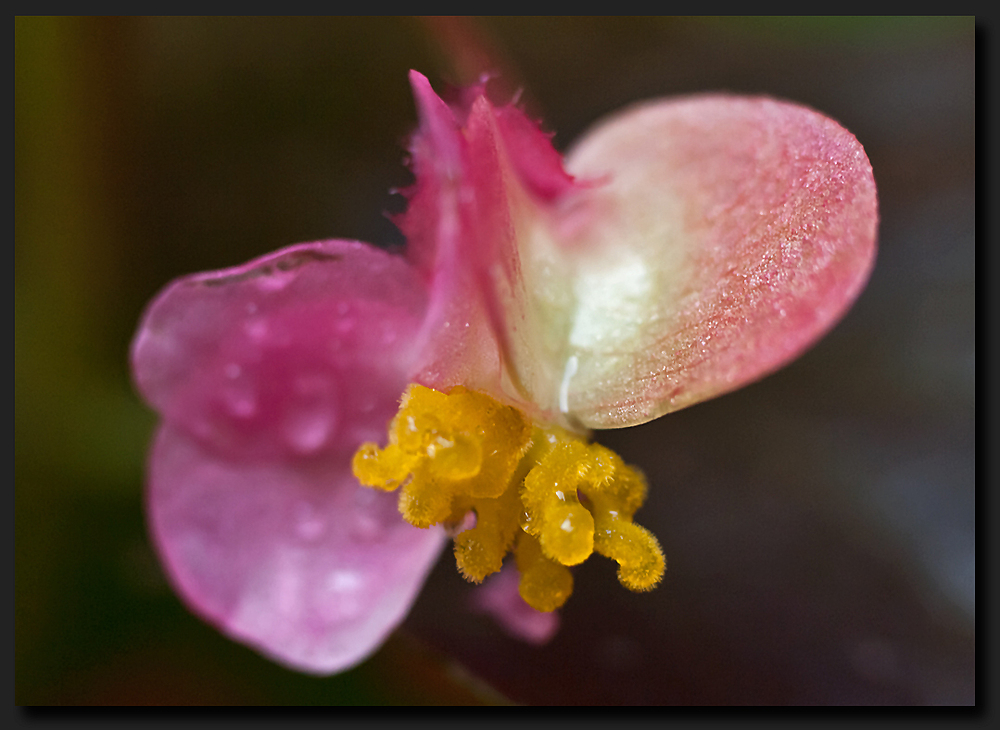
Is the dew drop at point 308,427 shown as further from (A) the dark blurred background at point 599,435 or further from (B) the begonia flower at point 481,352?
(A) the dark blurred background at point 599,435

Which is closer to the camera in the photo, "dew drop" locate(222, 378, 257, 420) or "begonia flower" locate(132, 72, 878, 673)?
"begonia flower" locate(132, 72, 878, 673)

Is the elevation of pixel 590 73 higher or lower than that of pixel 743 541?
higher

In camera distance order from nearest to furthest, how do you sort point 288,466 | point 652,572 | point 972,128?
point 652,572 < point 288,466 < point 972,128

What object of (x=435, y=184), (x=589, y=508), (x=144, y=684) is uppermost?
(x=435, y=184)

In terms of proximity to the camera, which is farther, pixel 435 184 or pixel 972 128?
pixel 972 128

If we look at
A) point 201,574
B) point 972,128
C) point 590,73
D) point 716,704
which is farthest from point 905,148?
point 201,574

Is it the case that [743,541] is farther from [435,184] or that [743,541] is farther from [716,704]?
[435,184]

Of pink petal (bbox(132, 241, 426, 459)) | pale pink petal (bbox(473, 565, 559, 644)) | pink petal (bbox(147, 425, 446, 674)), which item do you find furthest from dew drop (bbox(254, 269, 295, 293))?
pale pink petal (bbox(473, 565, 559, 644))

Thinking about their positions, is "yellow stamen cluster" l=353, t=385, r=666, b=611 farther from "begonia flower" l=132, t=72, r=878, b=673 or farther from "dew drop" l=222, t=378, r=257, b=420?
"dew drop" l=222, t=378, r=257, b=420
